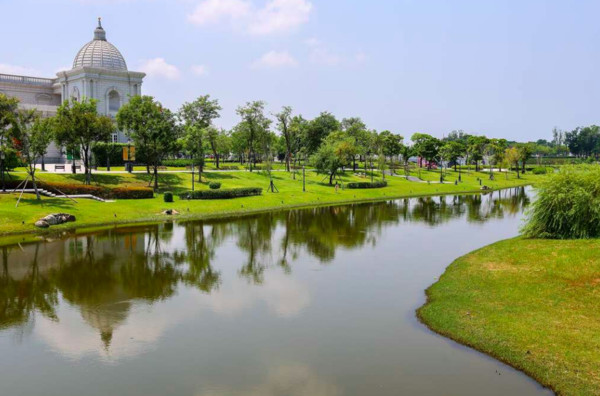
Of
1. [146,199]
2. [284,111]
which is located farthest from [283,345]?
[284,111]

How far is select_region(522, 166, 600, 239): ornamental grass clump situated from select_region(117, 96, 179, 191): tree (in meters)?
46.1

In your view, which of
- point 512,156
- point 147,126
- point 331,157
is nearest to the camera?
point 147,126

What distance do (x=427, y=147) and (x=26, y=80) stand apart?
97.7m

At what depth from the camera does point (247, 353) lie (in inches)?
685

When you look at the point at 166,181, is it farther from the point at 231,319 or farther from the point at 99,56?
the point at 231,319

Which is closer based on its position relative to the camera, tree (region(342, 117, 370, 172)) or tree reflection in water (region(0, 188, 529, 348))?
tree reflection in water (region(0, 188, 529, 348))

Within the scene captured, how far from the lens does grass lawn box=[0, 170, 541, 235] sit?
1779 inches

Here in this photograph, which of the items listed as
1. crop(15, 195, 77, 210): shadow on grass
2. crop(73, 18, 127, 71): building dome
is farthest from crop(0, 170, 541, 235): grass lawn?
crop(73, 18, 127, 71): building dome

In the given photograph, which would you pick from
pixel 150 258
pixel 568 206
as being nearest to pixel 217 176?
pixel 150 258

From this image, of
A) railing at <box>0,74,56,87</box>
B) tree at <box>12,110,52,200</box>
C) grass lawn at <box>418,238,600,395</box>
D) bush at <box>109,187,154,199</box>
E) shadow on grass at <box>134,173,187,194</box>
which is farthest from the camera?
railing at <box>0,74,56,87</box>

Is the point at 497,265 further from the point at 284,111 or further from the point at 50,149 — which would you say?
the point at 50,149

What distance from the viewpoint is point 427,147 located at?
12838 centimetres

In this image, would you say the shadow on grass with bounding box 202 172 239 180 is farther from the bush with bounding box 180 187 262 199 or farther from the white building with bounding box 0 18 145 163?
the white building with bounding box 0 18 145 163

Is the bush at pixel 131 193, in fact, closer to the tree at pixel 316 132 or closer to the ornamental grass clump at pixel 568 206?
the ornamental grass clump at pixel 568 206
